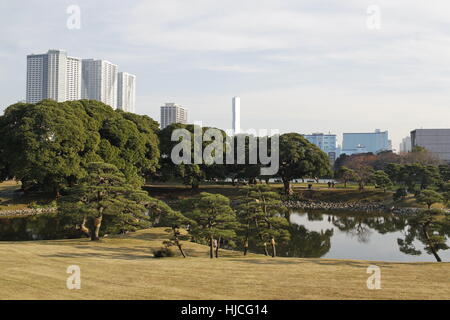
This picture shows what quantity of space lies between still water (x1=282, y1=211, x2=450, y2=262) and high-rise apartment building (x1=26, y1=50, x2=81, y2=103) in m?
99.7

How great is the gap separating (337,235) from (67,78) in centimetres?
11031

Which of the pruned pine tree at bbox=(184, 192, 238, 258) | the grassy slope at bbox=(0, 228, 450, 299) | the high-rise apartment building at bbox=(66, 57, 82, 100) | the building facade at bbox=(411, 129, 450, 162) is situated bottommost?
the grassy slope at bbox=(0, 228, 450, 299)

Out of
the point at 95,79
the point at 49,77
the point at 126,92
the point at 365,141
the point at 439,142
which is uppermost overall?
Result: the point at 95,79

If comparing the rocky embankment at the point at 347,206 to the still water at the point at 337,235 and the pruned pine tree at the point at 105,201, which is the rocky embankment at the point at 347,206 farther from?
the pruned pine tree at the point at 105,201

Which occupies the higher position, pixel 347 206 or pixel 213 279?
pixel 213 279

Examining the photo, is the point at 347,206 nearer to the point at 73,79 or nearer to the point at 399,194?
the point at 399,194

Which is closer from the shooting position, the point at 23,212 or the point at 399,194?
the point at 23,212

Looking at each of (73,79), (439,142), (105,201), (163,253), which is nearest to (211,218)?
(163,253)

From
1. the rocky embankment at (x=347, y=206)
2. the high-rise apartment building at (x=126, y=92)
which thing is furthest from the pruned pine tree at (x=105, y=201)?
the high-rise apartment building at (x=126, y=92)

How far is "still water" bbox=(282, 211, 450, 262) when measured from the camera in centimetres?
1745

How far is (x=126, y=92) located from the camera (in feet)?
481

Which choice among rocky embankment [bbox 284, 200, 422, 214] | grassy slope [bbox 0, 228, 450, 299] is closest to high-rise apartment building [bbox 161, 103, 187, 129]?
rocky embankment [bbox 284, 200, 422, 214]

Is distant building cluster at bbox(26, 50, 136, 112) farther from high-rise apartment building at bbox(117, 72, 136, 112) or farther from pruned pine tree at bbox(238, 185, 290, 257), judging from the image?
pruned pine tree at bbox(238, 185, 290, 257)
